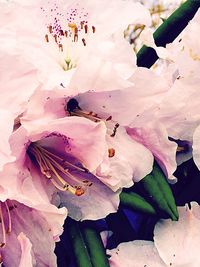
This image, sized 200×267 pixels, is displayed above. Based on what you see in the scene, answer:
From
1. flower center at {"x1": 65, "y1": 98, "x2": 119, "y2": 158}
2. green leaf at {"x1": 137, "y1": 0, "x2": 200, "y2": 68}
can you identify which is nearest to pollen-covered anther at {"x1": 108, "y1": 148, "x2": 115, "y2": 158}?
flower center at {"x1": 65, "y1": 98, "x2": 119, "y2": 158}

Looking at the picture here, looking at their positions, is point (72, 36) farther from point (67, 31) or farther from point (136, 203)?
point (136, 203)

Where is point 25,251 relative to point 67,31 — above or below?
below

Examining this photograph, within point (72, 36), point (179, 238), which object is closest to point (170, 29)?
point (72, 36)

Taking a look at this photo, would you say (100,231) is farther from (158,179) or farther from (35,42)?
(35,42)

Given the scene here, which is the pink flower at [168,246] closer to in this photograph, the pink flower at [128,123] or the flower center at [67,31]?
the pink flower at [128,123]

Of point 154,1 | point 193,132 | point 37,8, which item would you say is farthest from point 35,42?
point 154,1

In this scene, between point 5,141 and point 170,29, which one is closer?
point 5,141

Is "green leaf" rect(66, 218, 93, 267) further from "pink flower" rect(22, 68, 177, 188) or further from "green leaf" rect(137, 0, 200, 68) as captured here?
"green leaf" rect(137, 0, 200, 68)
